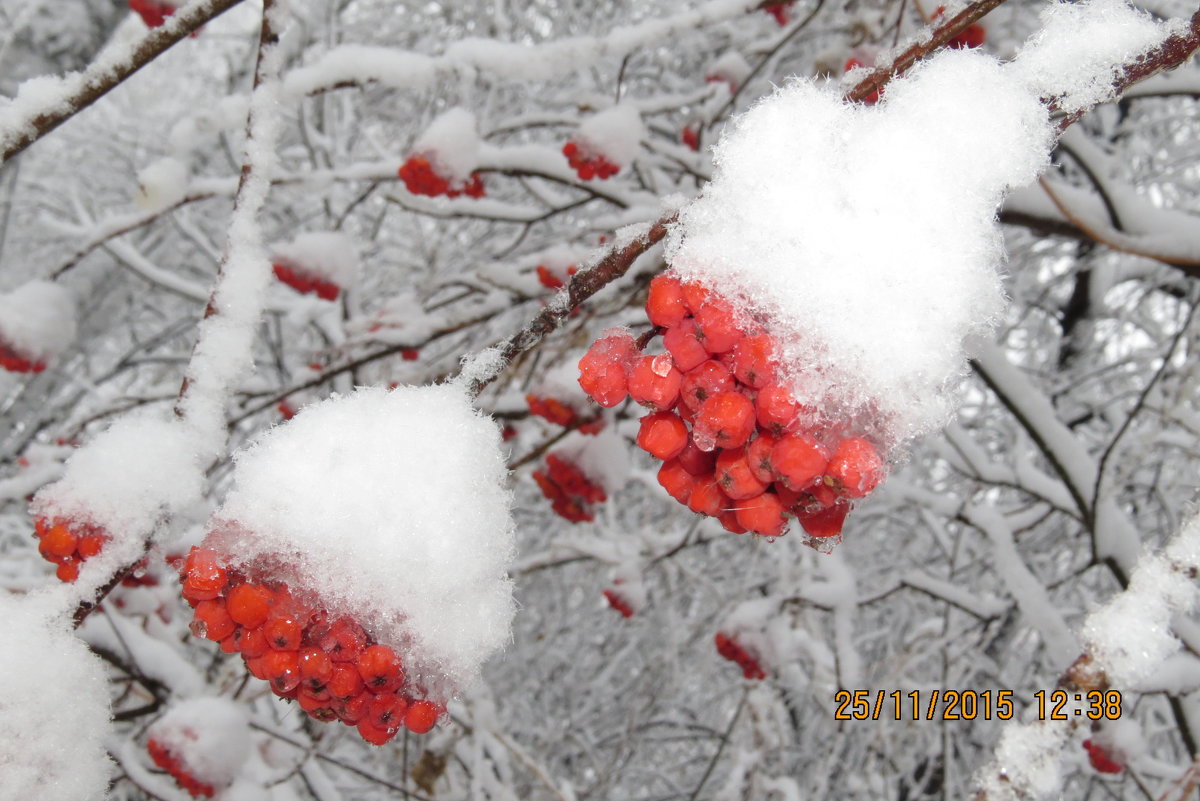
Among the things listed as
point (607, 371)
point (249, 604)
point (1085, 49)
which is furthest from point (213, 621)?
point (1085, 49)

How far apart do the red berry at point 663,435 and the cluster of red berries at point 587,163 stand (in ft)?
6.21

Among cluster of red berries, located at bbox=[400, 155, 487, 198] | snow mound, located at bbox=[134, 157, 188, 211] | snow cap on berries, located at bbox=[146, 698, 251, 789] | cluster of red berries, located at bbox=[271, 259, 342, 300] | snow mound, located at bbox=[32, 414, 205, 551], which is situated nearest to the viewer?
snow mound, located at bbox=[32, 414, 205, 551]

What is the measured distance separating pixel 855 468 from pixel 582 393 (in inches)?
73.0

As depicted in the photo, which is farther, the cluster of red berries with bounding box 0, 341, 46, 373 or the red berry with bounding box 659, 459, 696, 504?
the cluster of red berries with bounding box 0, 341, 46, 373

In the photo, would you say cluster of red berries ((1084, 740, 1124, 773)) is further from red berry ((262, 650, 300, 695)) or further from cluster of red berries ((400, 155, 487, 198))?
cluster of red berries ((400, 155, 487, 198))

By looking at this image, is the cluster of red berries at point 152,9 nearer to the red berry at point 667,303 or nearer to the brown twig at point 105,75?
the brown twig at point 105,75

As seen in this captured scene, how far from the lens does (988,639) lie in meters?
4.62

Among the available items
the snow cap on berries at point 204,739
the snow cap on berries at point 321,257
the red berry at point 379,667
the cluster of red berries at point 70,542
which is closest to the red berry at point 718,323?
the red berry at point 379,667

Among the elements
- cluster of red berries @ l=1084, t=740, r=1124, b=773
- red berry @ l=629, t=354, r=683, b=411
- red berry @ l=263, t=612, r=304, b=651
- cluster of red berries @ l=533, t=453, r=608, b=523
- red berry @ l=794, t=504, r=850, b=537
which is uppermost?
red berry @ l=629, t=354, r=683, b=411

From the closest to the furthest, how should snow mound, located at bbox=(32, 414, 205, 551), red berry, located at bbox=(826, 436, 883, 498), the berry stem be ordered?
1. red berry, located at bbox=(826, 436, 883, 498)
2. the berry stem
3. snow mound, located at bbox=(32, 414, 205, 551)

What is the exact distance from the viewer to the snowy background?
88 cm

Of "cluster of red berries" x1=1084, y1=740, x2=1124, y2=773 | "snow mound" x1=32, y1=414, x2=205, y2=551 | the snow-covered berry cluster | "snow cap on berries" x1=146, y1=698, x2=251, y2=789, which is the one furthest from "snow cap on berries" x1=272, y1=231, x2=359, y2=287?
"cluster of red berries" x1=1084, y1=740, x2=1124, y2=773

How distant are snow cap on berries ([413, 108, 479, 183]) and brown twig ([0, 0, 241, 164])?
127cm

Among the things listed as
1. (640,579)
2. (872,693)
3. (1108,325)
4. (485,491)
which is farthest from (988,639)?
(485,491)
